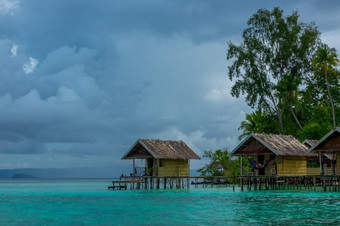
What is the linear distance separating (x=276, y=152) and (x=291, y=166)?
3.81 m

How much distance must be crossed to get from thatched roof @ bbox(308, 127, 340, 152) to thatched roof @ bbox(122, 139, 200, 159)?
1327 centimetres

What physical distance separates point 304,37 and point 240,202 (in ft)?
84.2

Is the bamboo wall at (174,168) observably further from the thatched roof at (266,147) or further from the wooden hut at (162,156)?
the thatched roof at (266,147)

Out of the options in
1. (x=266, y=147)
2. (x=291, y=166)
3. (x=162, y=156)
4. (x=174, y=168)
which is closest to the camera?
(x=266, y=147)

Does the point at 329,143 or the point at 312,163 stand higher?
the point at 329,143

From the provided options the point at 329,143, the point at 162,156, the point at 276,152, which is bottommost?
the point at 162,156

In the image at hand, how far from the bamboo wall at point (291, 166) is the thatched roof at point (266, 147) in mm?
861

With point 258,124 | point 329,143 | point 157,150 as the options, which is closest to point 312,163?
point 258,124

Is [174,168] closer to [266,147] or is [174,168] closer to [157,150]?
[157,150]

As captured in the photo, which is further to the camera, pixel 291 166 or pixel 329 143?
pixel 291 166

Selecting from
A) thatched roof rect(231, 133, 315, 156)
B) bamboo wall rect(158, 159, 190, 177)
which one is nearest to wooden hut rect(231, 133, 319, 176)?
thatched roof rect(231, 133, 315, 156)

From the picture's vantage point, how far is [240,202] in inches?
1062

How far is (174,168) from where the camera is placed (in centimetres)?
4359

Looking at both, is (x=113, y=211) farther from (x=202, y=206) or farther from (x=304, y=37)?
(x=304, y=37)
